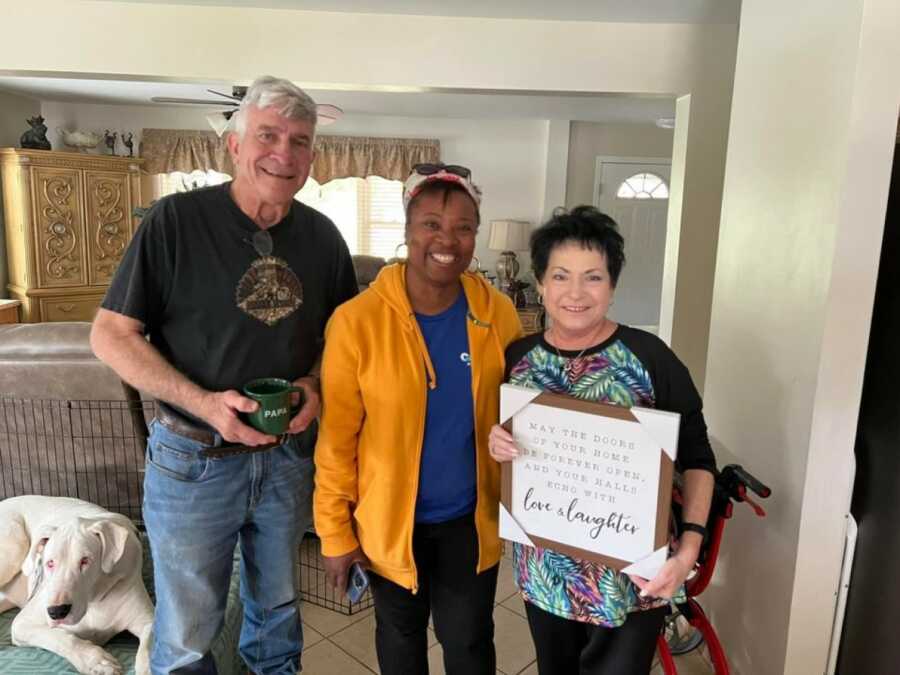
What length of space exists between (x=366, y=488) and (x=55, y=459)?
178cm

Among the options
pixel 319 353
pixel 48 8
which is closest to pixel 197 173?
pixel 48 8

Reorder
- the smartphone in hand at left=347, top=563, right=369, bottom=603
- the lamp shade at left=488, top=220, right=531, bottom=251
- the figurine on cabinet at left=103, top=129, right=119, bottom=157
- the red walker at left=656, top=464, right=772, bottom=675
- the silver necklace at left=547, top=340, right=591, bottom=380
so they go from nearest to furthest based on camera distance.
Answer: the silver necklace at left=547, top=340, right=591, bottom=380, the smartphone in hand at left=347, top=563, right=369, bottom=603, the red walker at left=656, top=464, right=772, bottom=675, the lamp shade at left=488, top=220, right=531, bottom=251, the figurine on cabinet at left=103, top=129, right=119, bottom=157

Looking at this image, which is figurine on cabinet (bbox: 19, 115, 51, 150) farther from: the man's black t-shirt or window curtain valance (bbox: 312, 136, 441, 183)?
the man's black t-shirt

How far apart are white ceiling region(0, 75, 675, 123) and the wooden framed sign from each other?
4.18m

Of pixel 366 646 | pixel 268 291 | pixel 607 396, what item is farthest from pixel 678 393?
pixel 366 646

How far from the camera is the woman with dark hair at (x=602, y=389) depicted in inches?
45.1

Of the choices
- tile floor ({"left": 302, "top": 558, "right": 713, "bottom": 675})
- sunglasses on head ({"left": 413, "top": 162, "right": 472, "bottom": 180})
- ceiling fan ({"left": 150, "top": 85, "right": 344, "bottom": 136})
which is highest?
ceiling fan ({"left": 150, "top": 85, "right": 344, "bottom": 136})

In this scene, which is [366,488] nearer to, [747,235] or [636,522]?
[636,522]

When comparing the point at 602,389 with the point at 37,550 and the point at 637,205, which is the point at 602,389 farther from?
the point at 637,205

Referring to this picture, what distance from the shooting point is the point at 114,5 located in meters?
2.94

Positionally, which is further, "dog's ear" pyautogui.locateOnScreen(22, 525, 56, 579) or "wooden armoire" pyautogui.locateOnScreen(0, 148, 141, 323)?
"wooden armoire" pyautogui.locateOnScreen(0, 148, 141, 323)

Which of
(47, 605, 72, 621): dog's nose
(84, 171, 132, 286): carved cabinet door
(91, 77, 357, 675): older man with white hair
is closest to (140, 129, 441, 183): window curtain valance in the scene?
(84, 171, 132, 286): carved cabinet door

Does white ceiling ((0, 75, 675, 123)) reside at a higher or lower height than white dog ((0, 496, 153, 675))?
higher

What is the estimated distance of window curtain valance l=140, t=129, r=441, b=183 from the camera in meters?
6.18
